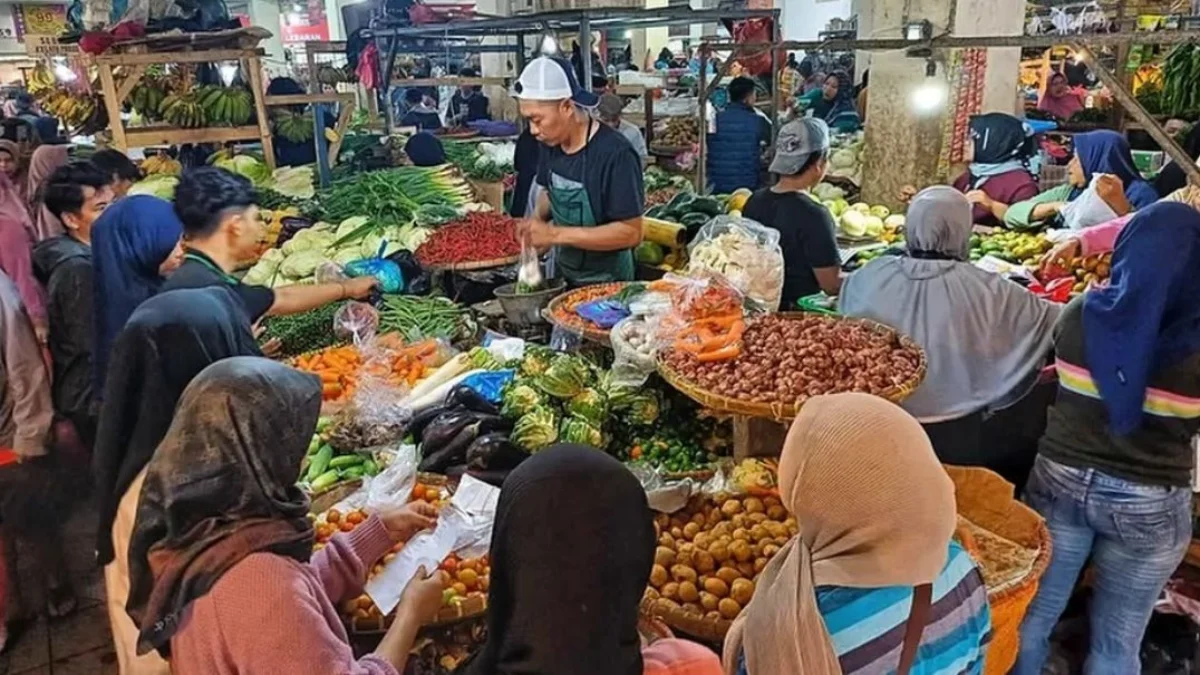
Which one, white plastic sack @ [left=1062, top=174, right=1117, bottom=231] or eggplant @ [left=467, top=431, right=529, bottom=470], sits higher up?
white plastic sack @ [left=1062, top=174, right=1117, bottom=231]

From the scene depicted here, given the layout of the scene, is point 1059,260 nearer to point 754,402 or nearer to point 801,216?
point 801,216

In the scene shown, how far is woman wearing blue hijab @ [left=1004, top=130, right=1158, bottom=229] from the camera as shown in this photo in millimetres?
4785

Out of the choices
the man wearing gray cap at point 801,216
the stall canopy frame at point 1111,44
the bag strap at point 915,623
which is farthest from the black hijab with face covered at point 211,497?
the stall canopy frame at point 1111,44

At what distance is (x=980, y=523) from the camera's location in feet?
9.36

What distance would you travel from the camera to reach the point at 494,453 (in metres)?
3.07

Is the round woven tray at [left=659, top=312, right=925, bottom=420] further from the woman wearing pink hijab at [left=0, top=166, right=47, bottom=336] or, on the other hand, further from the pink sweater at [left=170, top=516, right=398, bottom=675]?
the woman wearing pink hijab at [left=0, top=166, right=47, bottom=336]

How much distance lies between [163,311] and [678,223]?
3564mm

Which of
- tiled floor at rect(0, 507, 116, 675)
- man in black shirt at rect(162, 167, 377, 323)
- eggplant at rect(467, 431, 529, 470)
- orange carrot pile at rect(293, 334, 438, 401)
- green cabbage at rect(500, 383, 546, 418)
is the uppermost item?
man in black shirt at rect(162, 167, 377, 323)

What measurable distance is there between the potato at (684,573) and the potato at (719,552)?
0.08 m

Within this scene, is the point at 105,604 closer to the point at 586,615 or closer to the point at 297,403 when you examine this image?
the point at 297,403

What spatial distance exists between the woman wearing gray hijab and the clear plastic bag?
626 mm

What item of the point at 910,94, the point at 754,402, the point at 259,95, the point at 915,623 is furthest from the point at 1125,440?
the point at 259,95

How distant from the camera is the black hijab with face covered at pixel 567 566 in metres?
1.50

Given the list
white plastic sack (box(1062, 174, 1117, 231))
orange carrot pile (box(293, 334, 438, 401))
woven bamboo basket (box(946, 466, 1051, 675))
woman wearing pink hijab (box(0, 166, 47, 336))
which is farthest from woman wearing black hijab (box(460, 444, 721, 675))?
white plastic sack (box(1062, 174, 1117, 231))
